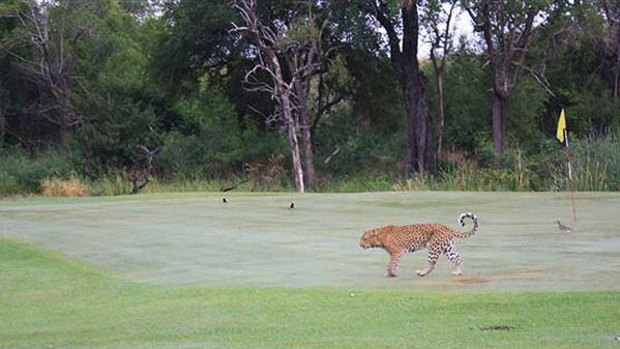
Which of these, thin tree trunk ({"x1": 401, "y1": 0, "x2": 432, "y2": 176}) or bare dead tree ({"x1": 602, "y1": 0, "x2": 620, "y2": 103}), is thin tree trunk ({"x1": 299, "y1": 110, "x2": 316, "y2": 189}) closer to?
thin tree trunk ({"x1": 401, "y1": 0, "x2": 432, "y2": 176})

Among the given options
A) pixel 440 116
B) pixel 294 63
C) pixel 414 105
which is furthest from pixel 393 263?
pixel 440 116

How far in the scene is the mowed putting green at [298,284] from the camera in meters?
11.1

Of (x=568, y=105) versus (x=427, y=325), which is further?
(x=568, y=105)

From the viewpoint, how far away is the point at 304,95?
46781 millimetres

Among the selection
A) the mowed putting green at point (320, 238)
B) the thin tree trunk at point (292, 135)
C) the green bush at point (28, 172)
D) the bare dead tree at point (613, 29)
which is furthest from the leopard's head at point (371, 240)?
the green bush at point (28, 172)

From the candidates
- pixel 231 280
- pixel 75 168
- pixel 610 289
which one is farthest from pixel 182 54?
pixel 610 289

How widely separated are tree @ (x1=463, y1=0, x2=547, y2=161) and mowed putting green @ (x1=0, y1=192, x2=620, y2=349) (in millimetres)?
16671

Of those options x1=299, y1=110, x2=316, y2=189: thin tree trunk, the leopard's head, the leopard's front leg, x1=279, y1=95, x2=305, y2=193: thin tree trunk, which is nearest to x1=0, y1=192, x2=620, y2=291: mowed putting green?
the leopard's front leg

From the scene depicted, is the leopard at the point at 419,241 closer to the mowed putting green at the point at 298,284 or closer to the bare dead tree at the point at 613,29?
the mowed putting green at the point at 298,284

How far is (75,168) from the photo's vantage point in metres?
51.1

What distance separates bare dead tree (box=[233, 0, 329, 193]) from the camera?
44.5 meters

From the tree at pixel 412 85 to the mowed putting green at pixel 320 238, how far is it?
41.9 ft

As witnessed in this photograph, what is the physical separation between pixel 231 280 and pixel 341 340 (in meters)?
5.40

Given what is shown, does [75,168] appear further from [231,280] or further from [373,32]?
Answer: [231,280]
